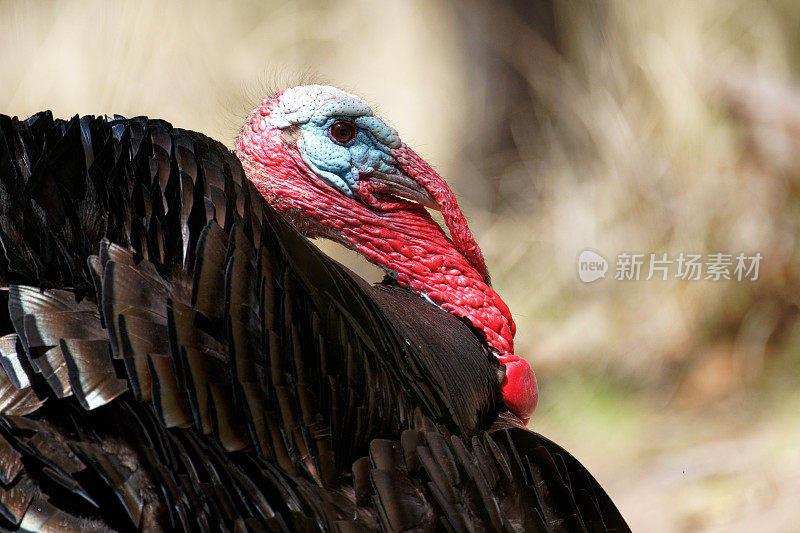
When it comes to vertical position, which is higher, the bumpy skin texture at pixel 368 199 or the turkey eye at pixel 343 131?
the turkey eye at pixel 343 131

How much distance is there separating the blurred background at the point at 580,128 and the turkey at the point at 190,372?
1732mm

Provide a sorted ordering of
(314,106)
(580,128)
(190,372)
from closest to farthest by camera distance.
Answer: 1. (190,372)
2. (314,106)
3. (580,128)

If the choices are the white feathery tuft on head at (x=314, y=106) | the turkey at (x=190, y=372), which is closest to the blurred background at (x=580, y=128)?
the white feathery tuft on head at (x=314, y=106)

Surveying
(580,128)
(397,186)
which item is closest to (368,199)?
(397,186)

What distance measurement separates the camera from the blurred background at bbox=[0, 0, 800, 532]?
265 cm

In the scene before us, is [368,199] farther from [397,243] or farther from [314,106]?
[314,106]

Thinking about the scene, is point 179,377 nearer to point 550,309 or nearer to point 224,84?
point 224,84

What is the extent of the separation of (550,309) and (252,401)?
218cm

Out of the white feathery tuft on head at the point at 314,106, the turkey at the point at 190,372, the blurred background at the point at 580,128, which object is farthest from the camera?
the blurred background at the point at 580,128

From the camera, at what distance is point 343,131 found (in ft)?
5.07

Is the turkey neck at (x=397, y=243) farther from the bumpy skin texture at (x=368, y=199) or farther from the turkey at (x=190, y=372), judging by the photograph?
the turkey at (x=190, y=372)

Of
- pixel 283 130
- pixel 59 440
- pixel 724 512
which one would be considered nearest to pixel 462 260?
pixel 283 130

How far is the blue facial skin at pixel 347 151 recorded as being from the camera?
1.54m

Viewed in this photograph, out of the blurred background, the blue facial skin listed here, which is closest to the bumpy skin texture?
the blue facial skin
